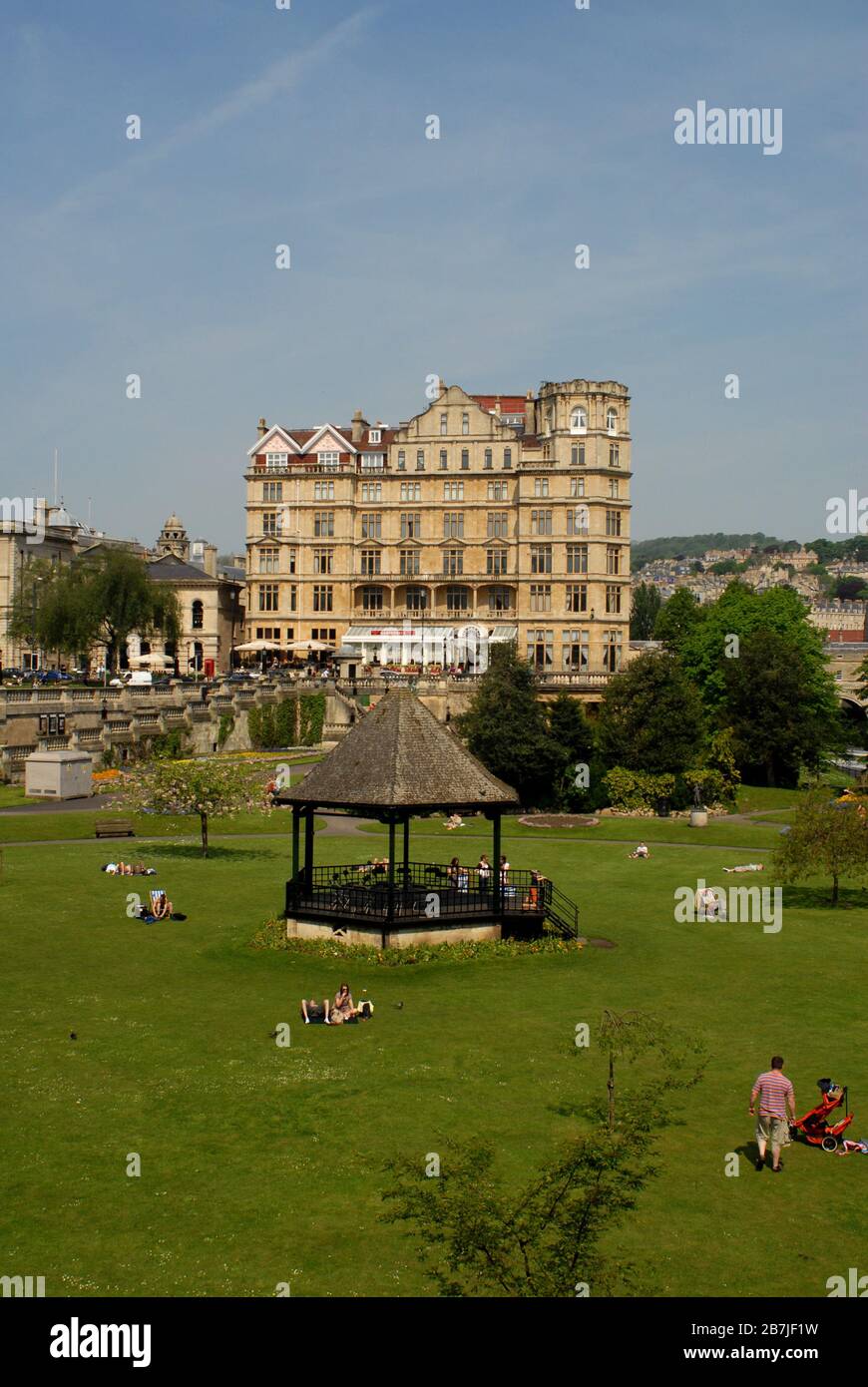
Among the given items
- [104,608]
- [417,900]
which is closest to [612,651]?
[104,608]

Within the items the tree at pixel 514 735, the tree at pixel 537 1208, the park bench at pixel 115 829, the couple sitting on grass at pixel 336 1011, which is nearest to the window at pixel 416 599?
the tree at pixel 514 735

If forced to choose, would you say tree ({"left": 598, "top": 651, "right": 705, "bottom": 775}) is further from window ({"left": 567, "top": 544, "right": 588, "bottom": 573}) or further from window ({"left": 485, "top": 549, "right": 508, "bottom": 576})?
window ({"left": 485, "top": 549, "right": 508, "bottom": 576})

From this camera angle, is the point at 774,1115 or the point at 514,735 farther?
the point at 514,735

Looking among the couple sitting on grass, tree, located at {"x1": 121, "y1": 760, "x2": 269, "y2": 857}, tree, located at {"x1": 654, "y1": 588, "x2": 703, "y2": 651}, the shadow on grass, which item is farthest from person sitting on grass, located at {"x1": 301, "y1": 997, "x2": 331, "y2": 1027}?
tree, located at {"x1": 654, "y1": 588, "x2": 703, "y2": 651}

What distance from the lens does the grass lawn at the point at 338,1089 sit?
703 inches

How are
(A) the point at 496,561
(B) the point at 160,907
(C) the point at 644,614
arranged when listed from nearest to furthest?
(B) the point at 160,907 < (A) the point at 496,561 < (C) the point at 644,614

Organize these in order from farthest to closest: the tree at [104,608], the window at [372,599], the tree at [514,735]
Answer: the window at [372,599] < the tree at [104,608] < the tree at [514,735]

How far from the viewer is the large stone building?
107 metres

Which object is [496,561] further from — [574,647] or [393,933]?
[393,933]

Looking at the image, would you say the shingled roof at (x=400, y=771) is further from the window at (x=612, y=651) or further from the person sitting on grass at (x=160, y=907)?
the window at (x=612, y=651)

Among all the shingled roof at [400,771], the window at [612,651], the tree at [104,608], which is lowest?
the shingled roof at [400,771]

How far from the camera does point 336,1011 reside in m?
28.5

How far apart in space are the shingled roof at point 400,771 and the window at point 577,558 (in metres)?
69.9

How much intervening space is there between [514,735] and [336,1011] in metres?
44.5
